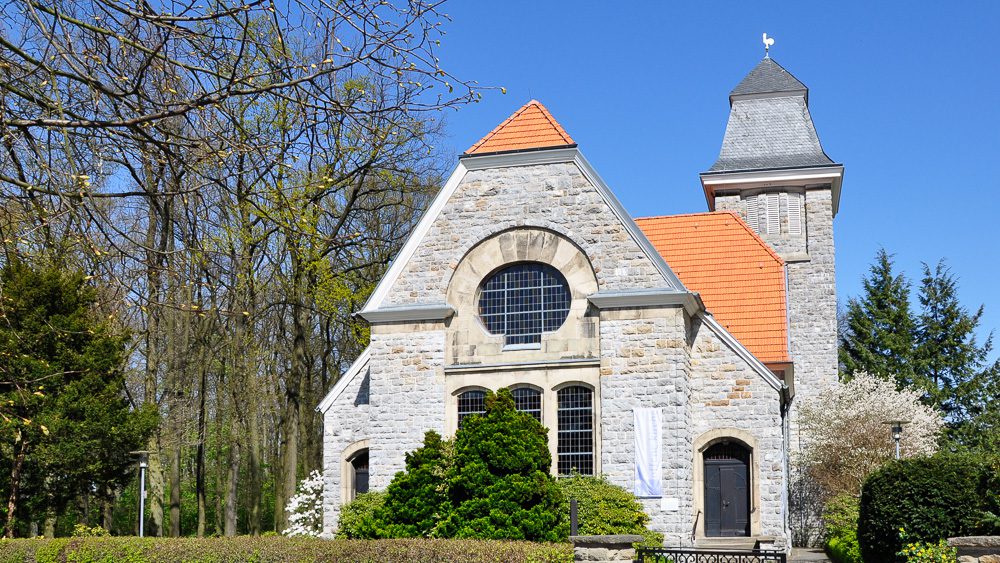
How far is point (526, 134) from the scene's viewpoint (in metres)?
24.1

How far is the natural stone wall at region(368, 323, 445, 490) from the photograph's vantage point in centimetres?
2327

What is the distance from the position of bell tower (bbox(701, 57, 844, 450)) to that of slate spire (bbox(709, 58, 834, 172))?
0.11ft

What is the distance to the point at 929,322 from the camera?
157 ft

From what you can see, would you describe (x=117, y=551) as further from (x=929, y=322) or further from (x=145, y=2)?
(x=929, y=322)

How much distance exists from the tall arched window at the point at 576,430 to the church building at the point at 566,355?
0.09 feet

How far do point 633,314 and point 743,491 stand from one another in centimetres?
476

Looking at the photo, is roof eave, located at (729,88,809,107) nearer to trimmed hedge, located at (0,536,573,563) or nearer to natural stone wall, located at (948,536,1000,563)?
trimmed hedge, located at (0,536,573,563)

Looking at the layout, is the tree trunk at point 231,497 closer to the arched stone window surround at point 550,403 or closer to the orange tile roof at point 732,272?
the arched stone window surround at point 550,403

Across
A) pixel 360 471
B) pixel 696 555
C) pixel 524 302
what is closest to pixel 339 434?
pixel 360 471

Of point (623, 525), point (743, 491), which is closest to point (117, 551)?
point (623, 525)

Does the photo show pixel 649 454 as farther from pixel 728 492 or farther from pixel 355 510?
pixel 355 510

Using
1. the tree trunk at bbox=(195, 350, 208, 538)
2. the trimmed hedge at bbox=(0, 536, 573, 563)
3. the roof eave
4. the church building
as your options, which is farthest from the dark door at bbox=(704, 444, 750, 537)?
the roof eave

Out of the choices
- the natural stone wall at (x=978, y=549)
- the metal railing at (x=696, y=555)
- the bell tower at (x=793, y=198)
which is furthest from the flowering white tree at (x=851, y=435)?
the natural stone wall at (x=978, y=549)

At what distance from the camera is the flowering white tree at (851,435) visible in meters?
30.7
